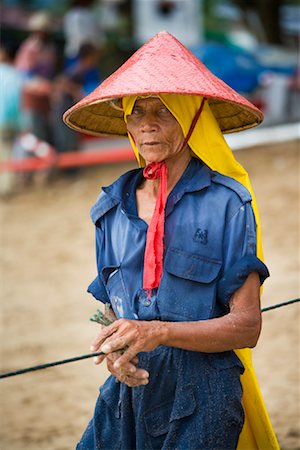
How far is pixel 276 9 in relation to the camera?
14695mm

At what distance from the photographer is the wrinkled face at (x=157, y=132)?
2.85 m

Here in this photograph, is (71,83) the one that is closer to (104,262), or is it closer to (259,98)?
(259,98)

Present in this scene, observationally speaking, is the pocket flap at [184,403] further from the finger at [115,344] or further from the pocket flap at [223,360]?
the finger at [115,344]

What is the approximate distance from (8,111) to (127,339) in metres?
8.96

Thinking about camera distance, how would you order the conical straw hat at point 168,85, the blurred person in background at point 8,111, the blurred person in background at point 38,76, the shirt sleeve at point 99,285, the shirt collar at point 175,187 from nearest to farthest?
the conical straw hat at point 168,85 < the shirt collar at point 175,187 < the shirt sleeve at point 99,285 < the blurred person in background at point 8,111 < the blurred person in background at point 38,76

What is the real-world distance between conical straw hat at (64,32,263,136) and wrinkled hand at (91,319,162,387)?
0.67 metres

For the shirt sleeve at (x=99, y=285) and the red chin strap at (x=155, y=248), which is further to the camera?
the shirt sleeve at (x=99, y=285)

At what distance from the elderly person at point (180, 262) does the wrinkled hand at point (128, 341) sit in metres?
0.03

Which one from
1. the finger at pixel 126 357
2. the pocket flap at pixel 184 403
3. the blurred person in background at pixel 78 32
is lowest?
the pocket flap at pixel 184 403

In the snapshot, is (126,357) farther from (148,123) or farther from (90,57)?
(90,57)

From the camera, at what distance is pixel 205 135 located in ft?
9.59

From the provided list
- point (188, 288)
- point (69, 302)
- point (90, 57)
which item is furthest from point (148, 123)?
point (90, 57)

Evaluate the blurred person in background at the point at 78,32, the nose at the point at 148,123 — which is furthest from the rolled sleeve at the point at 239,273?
the blurred person in background at the point at 78,32

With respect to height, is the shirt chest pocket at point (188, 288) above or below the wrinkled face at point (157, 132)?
below
